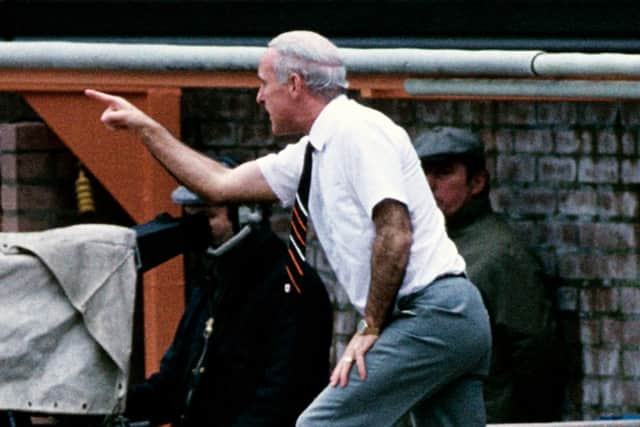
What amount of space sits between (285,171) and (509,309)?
1.16 m

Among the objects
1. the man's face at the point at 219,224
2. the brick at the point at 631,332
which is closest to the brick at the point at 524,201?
the brick at the point at 631,332

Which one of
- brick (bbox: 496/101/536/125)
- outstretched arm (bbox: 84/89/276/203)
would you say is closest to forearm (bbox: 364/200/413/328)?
outstretched arm (bbox: 84/89/276/203)

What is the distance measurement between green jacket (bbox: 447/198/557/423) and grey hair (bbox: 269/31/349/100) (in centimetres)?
137

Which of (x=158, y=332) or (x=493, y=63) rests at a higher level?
(x=493, y=63)

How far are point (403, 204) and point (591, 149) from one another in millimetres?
1864

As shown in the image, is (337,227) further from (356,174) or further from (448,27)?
(448,27)

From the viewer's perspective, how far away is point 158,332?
29.2 ft

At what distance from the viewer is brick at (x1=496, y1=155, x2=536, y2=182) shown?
8.27 m

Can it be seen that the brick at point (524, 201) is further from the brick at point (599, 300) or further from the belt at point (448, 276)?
the belt at point (448, 276)

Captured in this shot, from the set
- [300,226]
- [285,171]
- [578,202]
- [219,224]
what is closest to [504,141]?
[578,202]

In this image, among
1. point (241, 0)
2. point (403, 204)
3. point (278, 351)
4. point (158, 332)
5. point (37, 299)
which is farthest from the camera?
point (241, 0)

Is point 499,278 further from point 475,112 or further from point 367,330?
point 367,330

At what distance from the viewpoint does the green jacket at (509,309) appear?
309 inches

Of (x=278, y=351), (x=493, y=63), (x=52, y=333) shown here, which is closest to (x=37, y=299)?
(x=52, y=333)
